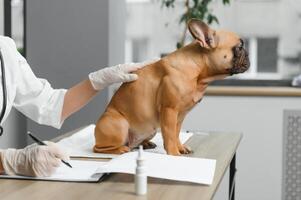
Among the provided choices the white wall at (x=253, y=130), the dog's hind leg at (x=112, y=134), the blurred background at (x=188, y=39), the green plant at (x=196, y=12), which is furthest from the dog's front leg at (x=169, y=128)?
the green plant at (x=196, y=12)

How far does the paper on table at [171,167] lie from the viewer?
1341 millimetres

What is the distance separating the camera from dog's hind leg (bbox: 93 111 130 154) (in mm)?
1694

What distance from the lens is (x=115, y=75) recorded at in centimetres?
174

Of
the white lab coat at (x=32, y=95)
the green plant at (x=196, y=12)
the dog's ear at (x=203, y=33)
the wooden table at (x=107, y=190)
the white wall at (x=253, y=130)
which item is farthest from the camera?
the green plant at (x=196, y=12)

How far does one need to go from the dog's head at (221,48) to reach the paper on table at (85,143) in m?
0.35

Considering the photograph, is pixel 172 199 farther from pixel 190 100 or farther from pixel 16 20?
pixel 16 20

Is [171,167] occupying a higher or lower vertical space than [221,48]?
lower

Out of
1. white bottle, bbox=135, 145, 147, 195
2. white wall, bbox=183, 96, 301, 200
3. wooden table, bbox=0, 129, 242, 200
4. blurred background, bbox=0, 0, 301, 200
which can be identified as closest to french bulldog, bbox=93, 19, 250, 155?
wooden table, bbox=0, 129, 242, 200

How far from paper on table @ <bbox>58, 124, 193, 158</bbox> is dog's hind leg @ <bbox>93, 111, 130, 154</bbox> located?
3 cm

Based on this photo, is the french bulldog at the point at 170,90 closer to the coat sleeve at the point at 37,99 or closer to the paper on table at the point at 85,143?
the paper on table at the point at 85,143

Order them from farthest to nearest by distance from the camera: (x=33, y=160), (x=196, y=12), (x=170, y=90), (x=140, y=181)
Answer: (x=196, y=12) → (x=170, y=90) → (x=33, y=160) → (x=140, y=181)

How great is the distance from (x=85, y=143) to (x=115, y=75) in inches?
11.5

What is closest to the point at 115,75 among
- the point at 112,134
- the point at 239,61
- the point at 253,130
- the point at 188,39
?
the point at 112,134

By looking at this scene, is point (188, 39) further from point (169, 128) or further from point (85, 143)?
point (169, 128)
